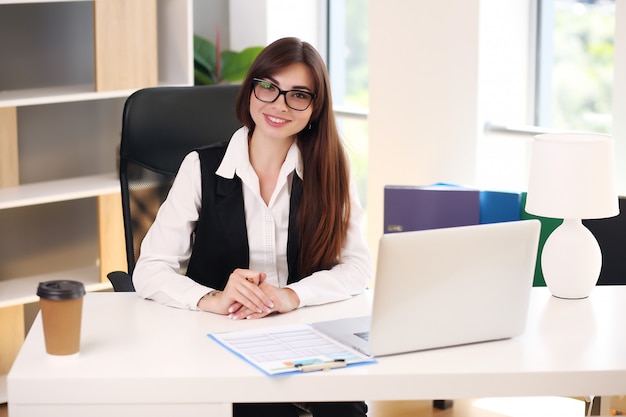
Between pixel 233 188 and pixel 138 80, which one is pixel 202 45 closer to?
pixel 138 80

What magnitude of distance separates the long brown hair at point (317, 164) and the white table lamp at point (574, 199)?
477mm

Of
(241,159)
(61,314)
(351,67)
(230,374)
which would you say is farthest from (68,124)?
(230,374)

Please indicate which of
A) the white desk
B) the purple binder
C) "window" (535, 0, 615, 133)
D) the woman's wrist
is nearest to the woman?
the woman's wrist

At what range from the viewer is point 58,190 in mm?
3701

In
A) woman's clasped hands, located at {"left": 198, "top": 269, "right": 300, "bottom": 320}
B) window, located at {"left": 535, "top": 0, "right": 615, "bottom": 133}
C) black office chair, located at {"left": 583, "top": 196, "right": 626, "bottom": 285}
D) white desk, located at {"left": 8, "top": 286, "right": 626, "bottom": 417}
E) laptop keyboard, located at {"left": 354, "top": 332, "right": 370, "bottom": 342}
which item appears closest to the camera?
white desk, located at {"left": 8, "top": 286, "right": 626, "bottom": 417}

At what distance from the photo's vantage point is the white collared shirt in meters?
2.27

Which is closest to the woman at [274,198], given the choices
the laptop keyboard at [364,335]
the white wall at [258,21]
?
the laptop keyboard at [364,335]

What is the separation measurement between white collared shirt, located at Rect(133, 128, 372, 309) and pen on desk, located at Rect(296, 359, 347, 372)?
43cm

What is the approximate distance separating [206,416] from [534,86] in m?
2.78

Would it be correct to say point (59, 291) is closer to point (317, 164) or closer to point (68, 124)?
point (317, 164)

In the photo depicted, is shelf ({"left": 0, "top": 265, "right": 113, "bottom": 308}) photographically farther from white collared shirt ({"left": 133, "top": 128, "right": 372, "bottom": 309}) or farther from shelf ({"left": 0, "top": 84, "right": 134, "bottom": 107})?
white collared shirt ({"left": 133, "top": 128, "right": 372, "bottom": 309})

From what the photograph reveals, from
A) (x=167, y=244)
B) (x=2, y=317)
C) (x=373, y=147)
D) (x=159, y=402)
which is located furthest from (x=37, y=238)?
(x=159, y=402)

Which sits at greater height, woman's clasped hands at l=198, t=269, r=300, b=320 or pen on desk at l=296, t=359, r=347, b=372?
woman's clasped hands at l=198, t=269, r=300, b=320

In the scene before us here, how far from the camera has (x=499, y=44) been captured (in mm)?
4027
